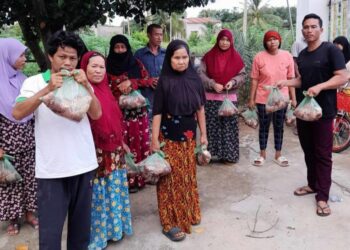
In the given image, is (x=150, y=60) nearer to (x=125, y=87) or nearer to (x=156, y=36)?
(x=156, y=36)

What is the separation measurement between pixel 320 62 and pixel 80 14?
2483 mm

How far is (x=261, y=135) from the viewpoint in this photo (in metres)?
5.12

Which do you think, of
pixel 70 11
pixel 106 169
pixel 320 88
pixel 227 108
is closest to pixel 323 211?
pixel 320 88

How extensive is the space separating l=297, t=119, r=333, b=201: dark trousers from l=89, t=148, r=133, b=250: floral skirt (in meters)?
1.88

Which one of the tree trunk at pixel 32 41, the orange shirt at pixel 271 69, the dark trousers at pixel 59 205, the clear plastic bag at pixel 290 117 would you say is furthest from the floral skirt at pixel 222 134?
the dark trousers at pixel 59 205

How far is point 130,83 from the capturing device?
3.99m

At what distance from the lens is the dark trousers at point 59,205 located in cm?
225

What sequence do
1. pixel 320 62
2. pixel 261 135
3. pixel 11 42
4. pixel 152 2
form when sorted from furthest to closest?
pixel 261 135 → pixel 152 2 → pixel 320 62 → pixel 11 42

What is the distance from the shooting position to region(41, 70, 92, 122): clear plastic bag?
6.55 ft

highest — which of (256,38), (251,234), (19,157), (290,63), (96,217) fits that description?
(256,38)

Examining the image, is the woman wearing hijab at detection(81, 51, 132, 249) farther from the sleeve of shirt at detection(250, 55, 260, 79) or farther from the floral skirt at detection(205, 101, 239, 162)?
the sleeve of shirt at detection(250, 55, 260, 79)

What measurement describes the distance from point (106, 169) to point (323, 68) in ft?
7.14

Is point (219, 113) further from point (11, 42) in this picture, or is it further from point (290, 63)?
point (11, 42)

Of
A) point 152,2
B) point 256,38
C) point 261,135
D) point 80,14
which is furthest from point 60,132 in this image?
point 256,38
